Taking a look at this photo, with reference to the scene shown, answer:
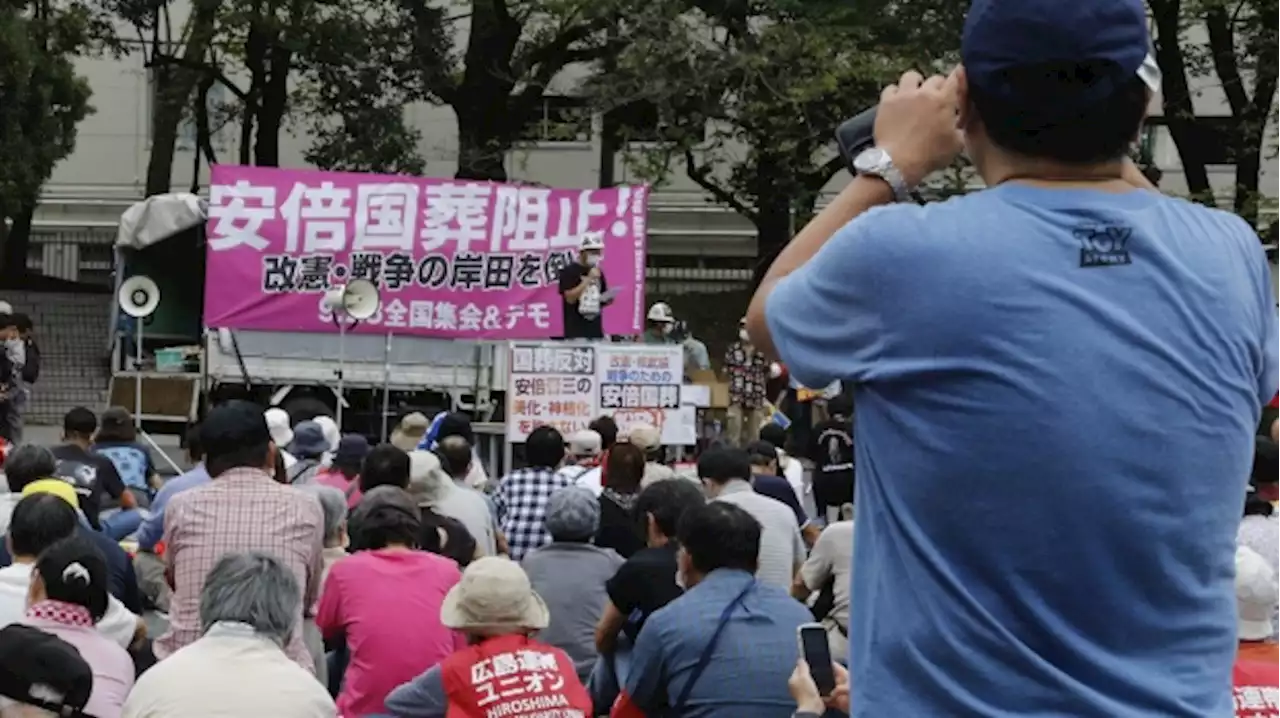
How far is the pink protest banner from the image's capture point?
19.3 meters

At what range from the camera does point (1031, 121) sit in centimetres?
218

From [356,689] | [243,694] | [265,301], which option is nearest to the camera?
[243,694]

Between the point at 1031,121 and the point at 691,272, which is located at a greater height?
the point at 1031,121

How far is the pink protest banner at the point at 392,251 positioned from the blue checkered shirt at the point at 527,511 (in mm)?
9393

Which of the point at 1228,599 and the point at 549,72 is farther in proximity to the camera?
the point at 549,72

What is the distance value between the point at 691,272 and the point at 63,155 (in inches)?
454

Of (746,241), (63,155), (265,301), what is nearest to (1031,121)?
(265,301)

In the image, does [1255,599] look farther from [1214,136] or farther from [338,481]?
[1214,136]

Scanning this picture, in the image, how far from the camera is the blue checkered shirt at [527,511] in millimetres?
10070

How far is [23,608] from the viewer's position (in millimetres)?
6574

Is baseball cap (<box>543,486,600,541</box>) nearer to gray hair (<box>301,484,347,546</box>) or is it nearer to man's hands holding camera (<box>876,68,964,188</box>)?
gray hair (<box>301,484,347,546</box>)

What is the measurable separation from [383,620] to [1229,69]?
24.4m

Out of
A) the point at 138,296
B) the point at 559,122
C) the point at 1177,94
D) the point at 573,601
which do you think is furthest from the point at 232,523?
the point at 559,122

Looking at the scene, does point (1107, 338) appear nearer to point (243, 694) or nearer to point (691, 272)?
point (243, 694)
